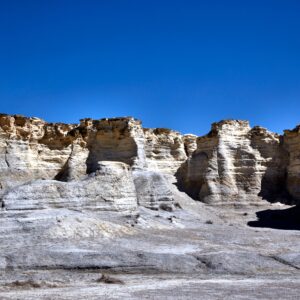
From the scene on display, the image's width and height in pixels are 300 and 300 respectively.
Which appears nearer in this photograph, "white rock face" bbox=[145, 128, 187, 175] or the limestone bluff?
the limestone bluff

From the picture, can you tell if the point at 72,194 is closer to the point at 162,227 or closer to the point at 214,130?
the point at 162,227

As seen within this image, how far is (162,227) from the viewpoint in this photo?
33156 mm

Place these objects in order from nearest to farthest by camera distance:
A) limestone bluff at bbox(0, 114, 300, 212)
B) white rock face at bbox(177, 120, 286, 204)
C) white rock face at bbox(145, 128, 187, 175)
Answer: limestone bluff at bbox(0, 114, 300, 212) < white rock face at bbox(177, 120, 286, 204) < white rock face at bbox(145, 128, 187, 175)

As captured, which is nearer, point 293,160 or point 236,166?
point 293,160

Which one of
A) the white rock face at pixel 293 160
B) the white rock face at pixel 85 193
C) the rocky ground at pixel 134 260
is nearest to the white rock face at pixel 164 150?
the white rock face at pixel 293 160

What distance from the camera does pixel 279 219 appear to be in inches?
1774

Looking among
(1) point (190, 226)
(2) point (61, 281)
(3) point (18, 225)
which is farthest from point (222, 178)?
(2) point (61, 281)

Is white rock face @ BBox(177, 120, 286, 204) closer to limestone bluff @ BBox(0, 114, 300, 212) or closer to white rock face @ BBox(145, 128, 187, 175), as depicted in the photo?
limestone bluff @ BBox(0, 114, 300, 212)

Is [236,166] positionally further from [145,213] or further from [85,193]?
[85,193]

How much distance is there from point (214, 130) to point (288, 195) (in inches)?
342

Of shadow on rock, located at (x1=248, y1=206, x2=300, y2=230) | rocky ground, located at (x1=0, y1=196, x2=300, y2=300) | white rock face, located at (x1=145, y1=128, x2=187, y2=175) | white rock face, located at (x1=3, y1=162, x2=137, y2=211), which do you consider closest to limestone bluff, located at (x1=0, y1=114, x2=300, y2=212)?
white rock face, located at (x1=145, y1=128, x2=187, y2=175)

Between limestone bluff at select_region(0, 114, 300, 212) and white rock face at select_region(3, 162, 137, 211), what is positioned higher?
limestone bluff at select_region(0, 114, 300, 212)

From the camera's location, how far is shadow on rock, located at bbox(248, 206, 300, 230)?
42263 millimetres

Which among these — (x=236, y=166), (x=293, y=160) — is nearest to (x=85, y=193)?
(x=236, y=166)
